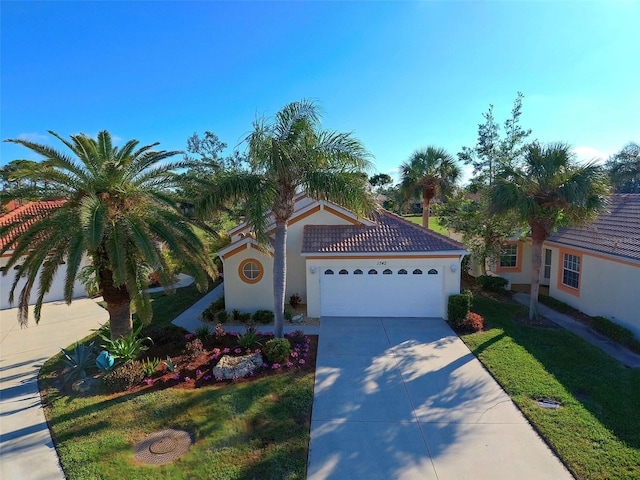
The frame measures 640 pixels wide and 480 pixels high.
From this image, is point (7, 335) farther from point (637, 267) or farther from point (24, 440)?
point (637, 267)

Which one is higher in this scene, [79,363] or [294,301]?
[294,301]

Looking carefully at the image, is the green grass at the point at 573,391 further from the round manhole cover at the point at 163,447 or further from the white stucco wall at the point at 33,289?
the white stucco wall at the point at 33,289

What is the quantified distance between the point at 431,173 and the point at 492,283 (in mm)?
9524

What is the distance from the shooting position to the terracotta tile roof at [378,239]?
43.7ft

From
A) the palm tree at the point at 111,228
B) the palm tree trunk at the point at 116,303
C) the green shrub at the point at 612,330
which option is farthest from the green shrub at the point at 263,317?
the green shrub at the point at 612,330

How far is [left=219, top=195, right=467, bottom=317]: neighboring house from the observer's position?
13.3 metres

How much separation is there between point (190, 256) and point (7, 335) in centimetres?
892

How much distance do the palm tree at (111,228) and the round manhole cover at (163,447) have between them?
10.1ft

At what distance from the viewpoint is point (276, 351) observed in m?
9.62

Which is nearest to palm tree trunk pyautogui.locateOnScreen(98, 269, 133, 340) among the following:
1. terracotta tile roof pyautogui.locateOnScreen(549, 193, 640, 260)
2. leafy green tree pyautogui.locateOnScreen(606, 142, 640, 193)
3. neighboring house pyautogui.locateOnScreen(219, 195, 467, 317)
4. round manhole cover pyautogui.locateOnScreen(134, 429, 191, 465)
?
round manhole cover pyautogui.locateOnScreen(134, 429, 191, 465)

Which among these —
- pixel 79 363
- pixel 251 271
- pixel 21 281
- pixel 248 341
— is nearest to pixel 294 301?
pixel 251 271

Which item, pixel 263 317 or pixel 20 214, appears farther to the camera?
pixel 20 214

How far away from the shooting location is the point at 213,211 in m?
9.99

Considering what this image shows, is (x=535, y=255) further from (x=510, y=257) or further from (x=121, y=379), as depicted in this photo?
(x=121, y=379)
